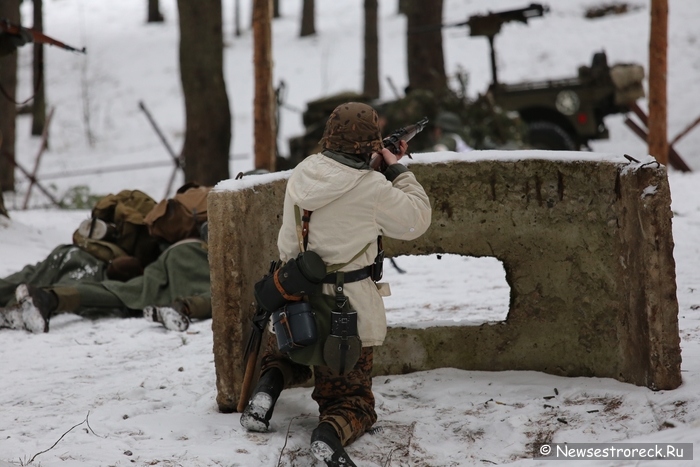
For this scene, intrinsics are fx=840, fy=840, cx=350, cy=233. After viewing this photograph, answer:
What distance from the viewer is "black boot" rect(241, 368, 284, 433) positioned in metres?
3.54

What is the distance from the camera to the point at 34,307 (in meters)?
5.48

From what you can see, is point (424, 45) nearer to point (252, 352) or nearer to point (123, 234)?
point (123, 234)

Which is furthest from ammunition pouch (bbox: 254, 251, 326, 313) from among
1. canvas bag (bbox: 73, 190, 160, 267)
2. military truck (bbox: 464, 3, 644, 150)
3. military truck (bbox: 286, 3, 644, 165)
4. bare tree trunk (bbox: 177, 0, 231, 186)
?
military truck (bbox: 464, 3, 644, 150)

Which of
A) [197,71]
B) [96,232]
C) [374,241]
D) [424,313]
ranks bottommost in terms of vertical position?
[424,313]

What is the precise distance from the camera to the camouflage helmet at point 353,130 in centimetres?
338

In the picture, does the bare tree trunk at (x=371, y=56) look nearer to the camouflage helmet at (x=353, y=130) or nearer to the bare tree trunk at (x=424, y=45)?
the bare tree trunk at (x=424, y=45)

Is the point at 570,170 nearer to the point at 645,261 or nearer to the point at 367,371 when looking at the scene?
the point at 645,261

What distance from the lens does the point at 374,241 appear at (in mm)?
3504

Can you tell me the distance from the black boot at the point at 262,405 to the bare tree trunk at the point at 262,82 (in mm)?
4890

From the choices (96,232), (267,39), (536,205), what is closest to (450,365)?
(536,205)

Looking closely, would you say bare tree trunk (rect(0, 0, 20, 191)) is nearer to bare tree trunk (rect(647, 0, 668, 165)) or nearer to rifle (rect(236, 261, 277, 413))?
bare tree trunk (rect(647, 0, 668, 165))

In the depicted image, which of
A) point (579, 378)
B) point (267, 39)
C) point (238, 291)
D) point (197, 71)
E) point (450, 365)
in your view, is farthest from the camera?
point (197, 71)

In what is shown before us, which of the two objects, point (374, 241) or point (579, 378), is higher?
point (374, 241)

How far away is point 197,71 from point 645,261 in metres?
6.65
